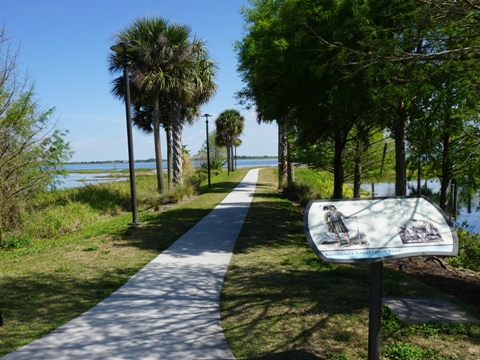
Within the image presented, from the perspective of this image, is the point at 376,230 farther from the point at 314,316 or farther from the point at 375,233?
the point at 314,316

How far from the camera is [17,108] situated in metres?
11.3

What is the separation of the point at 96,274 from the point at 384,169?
59.7 feet

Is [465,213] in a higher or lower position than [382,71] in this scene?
lower

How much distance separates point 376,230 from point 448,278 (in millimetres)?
4988

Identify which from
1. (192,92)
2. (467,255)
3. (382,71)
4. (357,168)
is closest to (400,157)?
(467,255)

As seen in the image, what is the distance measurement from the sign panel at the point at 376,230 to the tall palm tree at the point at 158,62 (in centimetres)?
1598

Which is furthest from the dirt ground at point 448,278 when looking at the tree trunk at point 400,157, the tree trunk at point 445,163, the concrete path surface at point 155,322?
the tree trunk at point 445,163

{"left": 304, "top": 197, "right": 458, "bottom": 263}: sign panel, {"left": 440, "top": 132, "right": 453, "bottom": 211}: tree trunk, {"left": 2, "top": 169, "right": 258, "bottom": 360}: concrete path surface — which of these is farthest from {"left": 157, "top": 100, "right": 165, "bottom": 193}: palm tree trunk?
{"left": 304, "top": 197, "right": 458, "bottom": 263}: sign panel

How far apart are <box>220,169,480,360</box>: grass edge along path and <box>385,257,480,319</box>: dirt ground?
0.48m

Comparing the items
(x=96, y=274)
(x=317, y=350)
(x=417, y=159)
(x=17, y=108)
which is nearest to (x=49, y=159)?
(x=17, y=108)

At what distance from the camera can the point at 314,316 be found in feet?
16.2

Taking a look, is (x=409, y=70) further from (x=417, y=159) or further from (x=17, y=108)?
(x=17, y=108)

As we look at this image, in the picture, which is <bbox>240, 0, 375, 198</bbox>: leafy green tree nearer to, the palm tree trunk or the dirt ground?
the dirt ground

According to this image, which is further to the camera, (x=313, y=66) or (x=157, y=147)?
(x=157, y=147)
